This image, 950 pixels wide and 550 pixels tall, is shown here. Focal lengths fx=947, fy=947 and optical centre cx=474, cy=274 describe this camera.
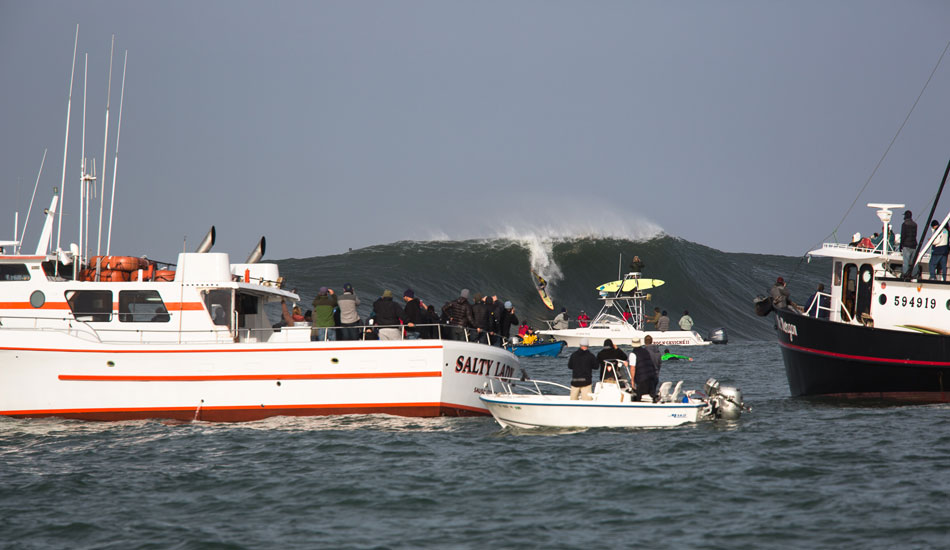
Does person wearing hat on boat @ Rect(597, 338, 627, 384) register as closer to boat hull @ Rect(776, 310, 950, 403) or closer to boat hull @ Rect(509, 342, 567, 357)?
boat hull @ Rect(776, 310, 950, 403)

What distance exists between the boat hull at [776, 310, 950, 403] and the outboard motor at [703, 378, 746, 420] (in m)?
5.09

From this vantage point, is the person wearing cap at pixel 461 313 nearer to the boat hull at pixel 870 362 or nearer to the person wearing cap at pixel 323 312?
the person wearing cap at pixel 323 312

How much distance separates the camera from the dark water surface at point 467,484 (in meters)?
9.89

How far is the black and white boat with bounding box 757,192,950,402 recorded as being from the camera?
1959 centimetres

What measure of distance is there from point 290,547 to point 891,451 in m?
8.82

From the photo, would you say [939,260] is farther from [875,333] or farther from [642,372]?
[642,372]

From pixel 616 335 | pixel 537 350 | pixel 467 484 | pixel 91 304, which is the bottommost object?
pixel 467 484

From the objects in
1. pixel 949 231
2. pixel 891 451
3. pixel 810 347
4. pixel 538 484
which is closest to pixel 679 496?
pixel 538 484

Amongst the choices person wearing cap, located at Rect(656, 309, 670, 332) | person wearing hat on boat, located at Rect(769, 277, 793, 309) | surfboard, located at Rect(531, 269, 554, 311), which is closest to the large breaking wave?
surfboard, located at Rect(531, 269, 554, 311)

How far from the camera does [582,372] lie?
15.5 meters

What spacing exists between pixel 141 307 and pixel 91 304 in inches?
36.9

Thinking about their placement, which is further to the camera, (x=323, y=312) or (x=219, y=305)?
(x=323, y=312)

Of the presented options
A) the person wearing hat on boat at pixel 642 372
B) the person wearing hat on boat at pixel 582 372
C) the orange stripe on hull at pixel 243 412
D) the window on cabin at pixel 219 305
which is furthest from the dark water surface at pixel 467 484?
the window on cabin at pixel 219 305

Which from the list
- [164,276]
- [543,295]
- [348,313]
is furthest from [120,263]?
[543,295]
